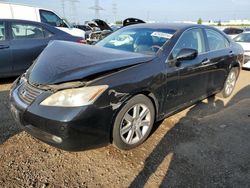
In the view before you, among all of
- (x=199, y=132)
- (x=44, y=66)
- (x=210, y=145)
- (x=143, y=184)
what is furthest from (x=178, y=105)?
(x=44, y=66)

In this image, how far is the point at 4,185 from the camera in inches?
93.6

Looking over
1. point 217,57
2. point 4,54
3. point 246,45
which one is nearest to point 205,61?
point 217,57

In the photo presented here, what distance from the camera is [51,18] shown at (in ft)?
34.0

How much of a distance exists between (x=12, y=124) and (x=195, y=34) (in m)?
3.12

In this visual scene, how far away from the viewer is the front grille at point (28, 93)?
8.46ft

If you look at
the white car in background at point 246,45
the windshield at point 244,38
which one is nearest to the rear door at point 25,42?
the white car in background at point 246,45

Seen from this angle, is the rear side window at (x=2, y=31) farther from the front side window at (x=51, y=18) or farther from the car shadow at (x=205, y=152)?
the front side window at (x=51, y=18)

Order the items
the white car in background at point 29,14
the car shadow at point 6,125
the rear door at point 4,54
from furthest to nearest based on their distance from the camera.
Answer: the white car in background at point 29,14, the rear door at point 4,54, the car shadow at point 6,125

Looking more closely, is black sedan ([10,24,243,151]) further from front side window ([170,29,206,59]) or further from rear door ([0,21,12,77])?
rear door ([0,21,12,77])

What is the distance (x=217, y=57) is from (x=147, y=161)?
8.15ft

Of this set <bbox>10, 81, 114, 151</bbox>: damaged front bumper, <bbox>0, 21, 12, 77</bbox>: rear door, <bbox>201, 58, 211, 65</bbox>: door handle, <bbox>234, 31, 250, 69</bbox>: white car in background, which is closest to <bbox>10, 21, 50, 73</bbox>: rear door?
<bbox>0, 21, 12, 77</bbox>: rear door

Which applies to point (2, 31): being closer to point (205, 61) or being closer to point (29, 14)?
point (205, 61)

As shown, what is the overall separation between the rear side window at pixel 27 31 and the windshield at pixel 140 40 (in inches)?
104

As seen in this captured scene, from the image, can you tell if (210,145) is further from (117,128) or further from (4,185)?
(4,185)
